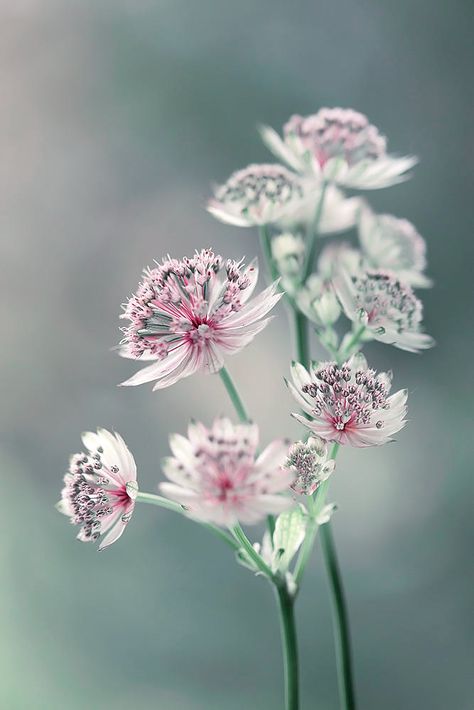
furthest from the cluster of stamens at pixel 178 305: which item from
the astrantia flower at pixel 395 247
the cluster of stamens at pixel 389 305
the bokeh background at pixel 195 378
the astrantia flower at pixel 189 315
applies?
the bokeh background at pixel 195 378

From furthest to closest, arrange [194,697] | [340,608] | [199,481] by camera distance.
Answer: [194,697]
[340,608]
[199,481]

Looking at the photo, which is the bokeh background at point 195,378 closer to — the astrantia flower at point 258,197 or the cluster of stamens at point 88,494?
the astrantia flower at point 258,197

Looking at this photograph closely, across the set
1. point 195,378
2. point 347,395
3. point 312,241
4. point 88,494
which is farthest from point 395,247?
point 195,378

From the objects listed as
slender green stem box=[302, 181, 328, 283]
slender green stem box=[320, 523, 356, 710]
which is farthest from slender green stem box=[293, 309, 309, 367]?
slender green stem box=[320, 523, 356, 710]

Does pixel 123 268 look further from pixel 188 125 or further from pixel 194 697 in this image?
pixel 194 697

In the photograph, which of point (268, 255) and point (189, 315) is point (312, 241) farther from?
point (189, 315)

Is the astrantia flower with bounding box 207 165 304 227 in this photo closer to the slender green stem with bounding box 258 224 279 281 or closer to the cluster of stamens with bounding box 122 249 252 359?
the slender green stem with bounding box 258 224 279 281

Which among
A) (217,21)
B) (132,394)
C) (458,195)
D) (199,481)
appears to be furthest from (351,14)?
(199,481)
